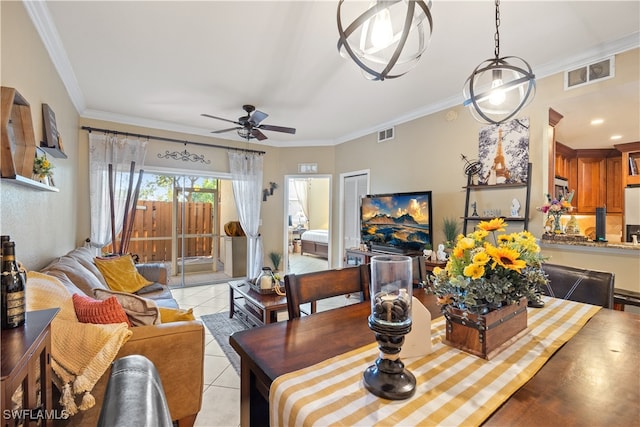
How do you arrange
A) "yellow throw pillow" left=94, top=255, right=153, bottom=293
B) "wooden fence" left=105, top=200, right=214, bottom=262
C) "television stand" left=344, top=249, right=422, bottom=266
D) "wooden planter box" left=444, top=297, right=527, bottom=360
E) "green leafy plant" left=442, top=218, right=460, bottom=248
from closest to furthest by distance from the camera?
1. "wooden planter box" left=444, top=297, right=527, bottom=360
2. "yellow throw pillow" left=94, top=255, right=153, bottom=293
3. "green leafy plant" left=442, top=218, right=460, bottom=248
4. "television stand" left=344, top=249, right=422, bottom=266
5. "wooden fence" left=105, top=200, right=214, bottom=262

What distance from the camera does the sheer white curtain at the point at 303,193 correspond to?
32.5 feet

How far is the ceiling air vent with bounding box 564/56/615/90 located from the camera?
2.51 m

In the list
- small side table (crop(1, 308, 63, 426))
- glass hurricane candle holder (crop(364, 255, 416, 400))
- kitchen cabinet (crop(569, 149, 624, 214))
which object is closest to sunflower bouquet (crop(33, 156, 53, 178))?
small side table (crop(1, 308, 63, 426))

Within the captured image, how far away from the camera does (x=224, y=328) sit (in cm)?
324

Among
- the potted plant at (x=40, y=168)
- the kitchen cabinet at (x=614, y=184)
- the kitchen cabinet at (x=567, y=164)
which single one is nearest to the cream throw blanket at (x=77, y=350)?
the potted plant at (x=40, y=168)

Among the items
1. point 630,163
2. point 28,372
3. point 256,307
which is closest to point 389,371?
point 28,372

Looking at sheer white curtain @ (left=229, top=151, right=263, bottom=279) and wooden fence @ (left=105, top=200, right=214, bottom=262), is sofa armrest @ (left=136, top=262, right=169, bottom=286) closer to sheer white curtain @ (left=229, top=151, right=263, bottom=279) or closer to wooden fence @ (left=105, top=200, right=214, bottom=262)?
wooden fence @ (left=105, top=200, right=214, bottom=262)

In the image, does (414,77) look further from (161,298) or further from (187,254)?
(187,254)

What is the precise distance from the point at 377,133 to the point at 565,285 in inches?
141

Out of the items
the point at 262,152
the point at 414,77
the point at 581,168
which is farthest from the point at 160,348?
the point at 581,168

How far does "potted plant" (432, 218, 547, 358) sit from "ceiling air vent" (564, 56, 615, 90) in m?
2.56

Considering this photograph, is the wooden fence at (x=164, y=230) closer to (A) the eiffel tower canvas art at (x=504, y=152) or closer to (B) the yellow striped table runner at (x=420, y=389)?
(A) the eiffel tower canvas art at (x=504, y=152)

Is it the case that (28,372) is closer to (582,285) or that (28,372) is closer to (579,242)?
(582,285)

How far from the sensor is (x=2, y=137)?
149 centimetres
